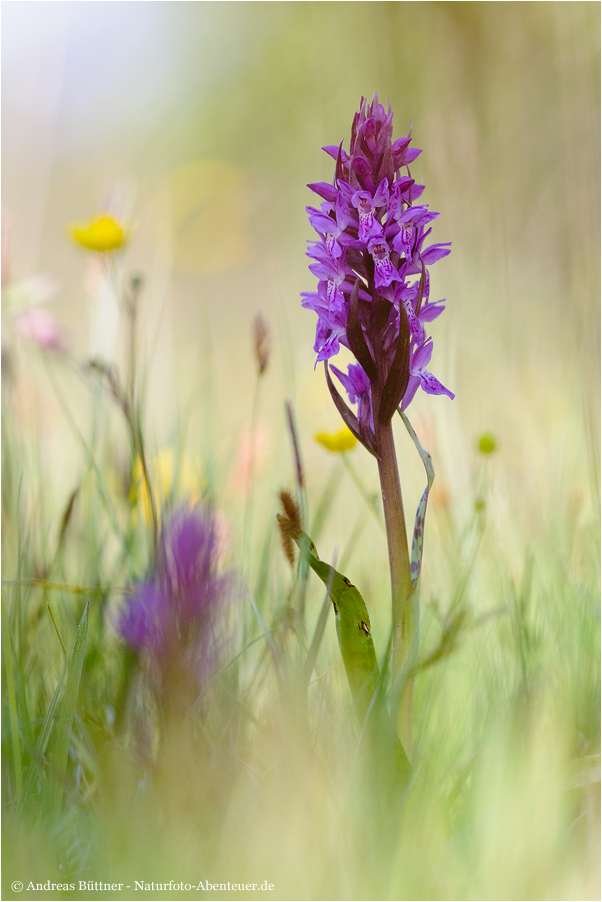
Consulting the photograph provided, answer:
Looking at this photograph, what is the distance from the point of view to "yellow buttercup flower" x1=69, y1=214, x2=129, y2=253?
745mm

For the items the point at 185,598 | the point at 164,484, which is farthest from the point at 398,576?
the point at 164,484

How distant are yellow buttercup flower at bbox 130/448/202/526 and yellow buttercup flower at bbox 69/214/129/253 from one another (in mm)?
261

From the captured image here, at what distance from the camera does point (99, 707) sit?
1.72ft

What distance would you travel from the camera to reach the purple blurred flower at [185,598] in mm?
320

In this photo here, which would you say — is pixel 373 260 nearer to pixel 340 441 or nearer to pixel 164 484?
pixel 340 441

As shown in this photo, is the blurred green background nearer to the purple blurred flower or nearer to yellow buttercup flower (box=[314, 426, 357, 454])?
yellow buttercup flower (box=[314, 426, 357, 454])

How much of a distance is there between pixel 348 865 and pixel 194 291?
1121mm

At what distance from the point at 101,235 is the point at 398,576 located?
22.0 inches

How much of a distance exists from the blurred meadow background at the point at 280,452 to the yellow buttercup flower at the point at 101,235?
35 millimetres

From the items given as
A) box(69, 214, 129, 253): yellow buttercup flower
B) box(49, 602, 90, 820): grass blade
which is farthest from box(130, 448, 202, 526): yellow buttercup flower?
box(69, 214, 129, 253): yellow buttercup flower

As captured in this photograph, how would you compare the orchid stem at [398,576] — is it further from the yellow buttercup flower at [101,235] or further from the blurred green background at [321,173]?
the yellow buttercup flower at [101,235]

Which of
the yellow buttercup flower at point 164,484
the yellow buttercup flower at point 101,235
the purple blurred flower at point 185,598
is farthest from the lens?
the yellow buttercup flower at point 101,235

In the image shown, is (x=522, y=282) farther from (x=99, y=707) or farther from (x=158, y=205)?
(x=99, y=707)
